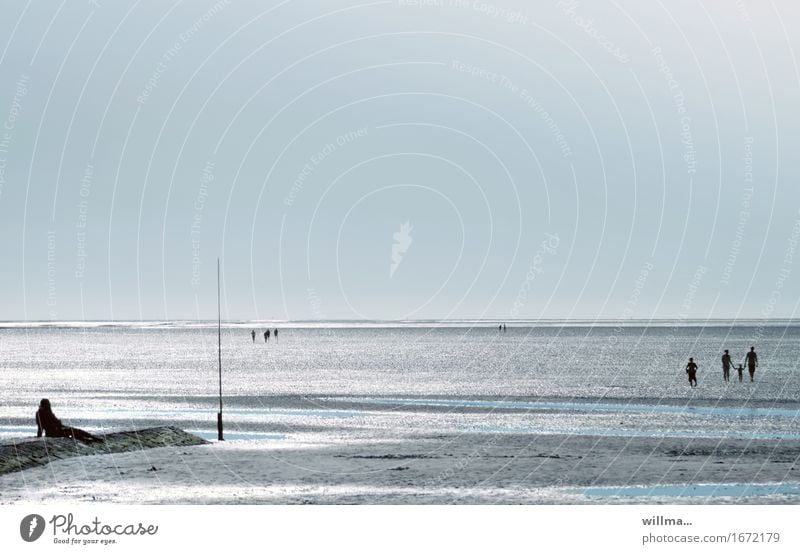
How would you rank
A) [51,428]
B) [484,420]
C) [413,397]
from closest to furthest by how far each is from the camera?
[51,428]
[484,420]
[413,397]

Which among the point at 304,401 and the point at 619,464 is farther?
the point at 304,401

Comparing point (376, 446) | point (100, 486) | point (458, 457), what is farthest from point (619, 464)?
point (100, 486)

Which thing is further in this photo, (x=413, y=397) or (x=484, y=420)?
(x=413, y=397)

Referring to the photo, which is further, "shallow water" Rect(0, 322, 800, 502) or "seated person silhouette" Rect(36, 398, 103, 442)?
"seated person silhouette" Rect(36, 398, 103, 442)

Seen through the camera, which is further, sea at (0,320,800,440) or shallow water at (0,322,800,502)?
sea at (0,320,800,440)

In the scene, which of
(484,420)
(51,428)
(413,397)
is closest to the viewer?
(51,428)

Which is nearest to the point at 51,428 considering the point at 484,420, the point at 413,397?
the point at 484,420

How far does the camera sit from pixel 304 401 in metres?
55.5

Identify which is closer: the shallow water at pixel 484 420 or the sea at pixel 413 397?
the shallow water at pixel 484 420

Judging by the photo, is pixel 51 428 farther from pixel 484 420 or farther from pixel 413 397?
pixel 413 397

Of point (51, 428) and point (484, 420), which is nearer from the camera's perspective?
point (51, 428)

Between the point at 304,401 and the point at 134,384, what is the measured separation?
2025 centimetres

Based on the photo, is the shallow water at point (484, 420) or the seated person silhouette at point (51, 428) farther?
the seated person silhouette at point (51, 428)
